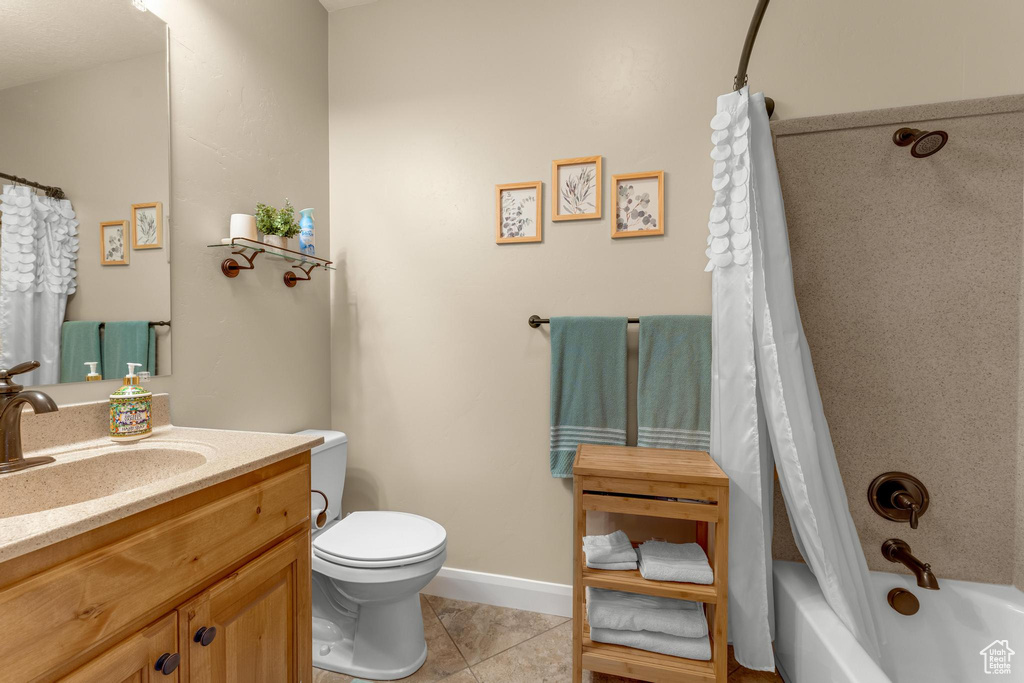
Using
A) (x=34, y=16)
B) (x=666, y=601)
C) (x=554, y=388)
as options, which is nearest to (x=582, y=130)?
(x=554, y=388)

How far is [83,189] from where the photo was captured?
1.06 meters

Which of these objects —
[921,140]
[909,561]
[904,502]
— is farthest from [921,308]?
[909,561]

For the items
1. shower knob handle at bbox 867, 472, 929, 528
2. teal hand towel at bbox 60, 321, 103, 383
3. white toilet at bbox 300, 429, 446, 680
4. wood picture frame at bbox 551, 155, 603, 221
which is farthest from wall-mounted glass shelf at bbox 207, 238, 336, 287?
shower knob handle at bbox 867, 472, 929, 528

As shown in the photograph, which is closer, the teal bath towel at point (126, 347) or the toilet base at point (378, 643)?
the teal bath towel at point (126, 347)

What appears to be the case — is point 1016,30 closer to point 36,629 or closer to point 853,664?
point 853,664

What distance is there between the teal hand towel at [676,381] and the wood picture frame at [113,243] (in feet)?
5.31

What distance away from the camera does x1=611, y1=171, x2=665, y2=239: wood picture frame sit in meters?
1.64

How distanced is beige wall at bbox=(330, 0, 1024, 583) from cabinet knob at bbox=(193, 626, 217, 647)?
1.13 m

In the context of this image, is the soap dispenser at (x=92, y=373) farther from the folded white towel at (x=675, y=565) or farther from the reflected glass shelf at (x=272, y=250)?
the folded white towel at (x=675, y=565)

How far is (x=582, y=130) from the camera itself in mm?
1718

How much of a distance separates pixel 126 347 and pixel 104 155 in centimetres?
50

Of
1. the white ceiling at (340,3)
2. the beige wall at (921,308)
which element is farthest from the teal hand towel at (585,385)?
the white ceiling at (340,3)

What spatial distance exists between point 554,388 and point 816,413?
86 cm

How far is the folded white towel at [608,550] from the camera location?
134 cm
